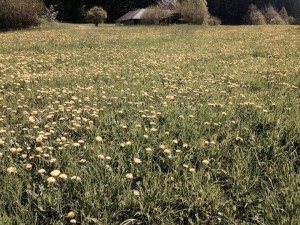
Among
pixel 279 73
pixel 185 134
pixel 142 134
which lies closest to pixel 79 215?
pixel 142 134

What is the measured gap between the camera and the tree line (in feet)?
203

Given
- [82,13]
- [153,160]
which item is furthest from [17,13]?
[82,13]

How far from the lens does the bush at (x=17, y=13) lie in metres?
25.1

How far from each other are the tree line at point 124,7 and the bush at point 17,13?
35.0m

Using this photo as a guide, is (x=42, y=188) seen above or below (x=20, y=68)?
below

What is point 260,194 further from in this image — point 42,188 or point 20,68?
point 20,68

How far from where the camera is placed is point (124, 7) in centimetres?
6806

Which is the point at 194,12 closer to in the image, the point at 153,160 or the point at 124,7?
the point at 124,7

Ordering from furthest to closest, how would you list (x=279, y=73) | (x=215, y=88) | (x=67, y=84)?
1. (x=279, y=73)
2. (x=67, y=84)
3. (x=215, y=88)

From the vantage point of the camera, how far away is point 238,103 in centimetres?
402

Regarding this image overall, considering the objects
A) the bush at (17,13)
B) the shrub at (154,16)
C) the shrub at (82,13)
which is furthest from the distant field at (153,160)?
the shrub at (82,13)

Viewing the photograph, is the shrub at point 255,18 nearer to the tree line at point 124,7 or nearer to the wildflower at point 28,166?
the tree line at point 124,7

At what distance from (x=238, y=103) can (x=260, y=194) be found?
1959 millimetres

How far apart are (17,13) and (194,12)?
25.0 m
